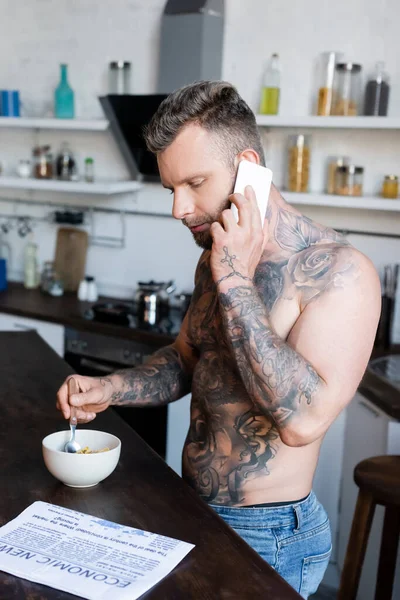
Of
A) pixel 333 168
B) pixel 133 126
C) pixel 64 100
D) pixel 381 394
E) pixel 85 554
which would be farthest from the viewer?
pixel 64 100

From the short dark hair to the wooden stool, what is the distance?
114 cm

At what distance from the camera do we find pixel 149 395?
180cm

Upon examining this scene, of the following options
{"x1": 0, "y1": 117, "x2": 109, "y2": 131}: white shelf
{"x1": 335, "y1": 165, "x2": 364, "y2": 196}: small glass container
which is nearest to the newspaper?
{"x1": 335, "y1": 165, "x2": 364, "y2": 196}: small glass container

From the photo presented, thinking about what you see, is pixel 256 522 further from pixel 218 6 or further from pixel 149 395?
pixel 218 6

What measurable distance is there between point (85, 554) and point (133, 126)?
283 cm

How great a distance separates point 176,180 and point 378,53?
213 centimetres

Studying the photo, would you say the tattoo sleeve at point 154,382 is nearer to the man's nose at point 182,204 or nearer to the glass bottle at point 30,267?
the man's nose at point 182,204

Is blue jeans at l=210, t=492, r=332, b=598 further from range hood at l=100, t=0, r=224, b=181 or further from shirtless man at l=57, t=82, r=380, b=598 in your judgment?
range hood at l=100, t=0, r=224, b=181

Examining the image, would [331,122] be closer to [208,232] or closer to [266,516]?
[208,232]

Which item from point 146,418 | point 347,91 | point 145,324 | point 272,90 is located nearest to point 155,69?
point 272,90

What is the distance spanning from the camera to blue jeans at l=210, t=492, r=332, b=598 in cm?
151

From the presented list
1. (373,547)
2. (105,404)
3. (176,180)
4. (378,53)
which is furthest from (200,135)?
(378,53)

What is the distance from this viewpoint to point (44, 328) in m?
3.68

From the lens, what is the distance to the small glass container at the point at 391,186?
3.19 m
